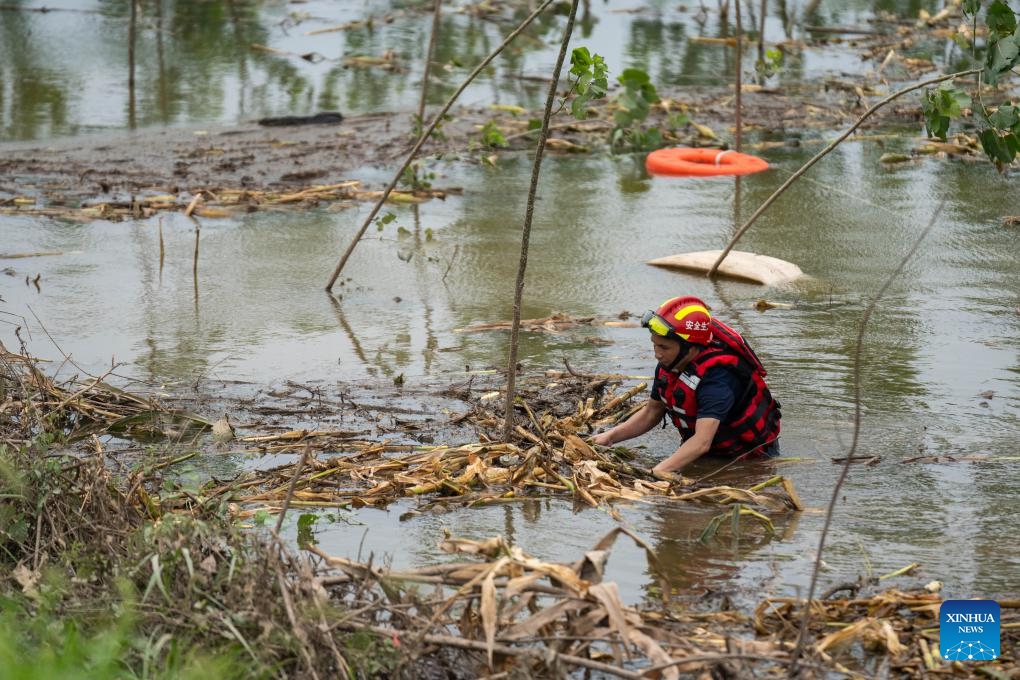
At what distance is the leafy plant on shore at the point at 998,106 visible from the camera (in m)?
6.25

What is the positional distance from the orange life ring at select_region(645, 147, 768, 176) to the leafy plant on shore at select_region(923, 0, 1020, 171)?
16.6 feet

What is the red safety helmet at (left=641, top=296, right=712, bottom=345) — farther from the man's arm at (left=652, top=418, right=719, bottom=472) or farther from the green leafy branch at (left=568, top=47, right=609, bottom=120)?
the green leafy branch at (left=568, top=47, right=609, bottom=120)

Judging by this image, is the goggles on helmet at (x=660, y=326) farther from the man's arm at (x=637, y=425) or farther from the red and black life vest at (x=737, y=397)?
the man's arm at (x=637, y=425)

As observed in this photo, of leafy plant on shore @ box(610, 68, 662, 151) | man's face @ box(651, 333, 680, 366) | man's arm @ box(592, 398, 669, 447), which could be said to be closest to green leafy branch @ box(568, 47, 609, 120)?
man's face @ box(651, 333, 680, 366)

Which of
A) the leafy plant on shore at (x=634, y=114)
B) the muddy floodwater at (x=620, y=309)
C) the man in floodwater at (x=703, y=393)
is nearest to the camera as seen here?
the muddy floodwater at (x=620, y=309)

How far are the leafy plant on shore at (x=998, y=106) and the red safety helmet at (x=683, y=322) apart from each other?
6.38 feet

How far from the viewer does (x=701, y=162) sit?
42.2 feet

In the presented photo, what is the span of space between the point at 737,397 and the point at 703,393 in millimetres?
221

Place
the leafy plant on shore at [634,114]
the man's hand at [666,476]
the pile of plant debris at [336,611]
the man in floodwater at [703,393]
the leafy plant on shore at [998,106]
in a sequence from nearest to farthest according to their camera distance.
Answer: the pile of plant debris at [336,611] → the man's hand at [666,476] → the man in floodwater at [703,393] → the leafy plant on shore at [998,106] → the leafy plant on shore at [634,114]

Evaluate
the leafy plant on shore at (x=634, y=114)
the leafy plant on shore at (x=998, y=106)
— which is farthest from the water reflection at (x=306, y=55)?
the leafy plant on shore at (x=998, y=106)

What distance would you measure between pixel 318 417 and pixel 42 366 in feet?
6.26

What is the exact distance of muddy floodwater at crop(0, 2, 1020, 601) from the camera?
17.7 feet

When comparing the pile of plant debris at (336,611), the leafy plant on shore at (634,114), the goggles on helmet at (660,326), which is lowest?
the pile of plant debris at (336,611)

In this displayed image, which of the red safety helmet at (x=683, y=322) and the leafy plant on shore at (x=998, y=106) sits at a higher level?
the leafy plant on shore at (x=998, y=106)
